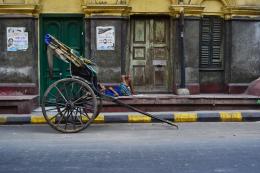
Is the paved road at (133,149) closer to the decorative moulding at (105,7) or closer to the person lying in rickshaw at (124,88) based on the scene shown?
the person lying in rickshaw at (124,88)

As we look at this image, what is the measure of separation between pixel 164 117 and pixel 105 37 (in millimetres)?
2930

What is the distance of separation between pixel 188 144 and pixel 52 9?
6350 millimetres

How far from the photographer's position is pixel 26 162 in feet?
23.7

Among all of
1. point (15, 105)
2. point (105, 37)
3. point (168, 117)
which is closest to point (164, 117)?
point (168, 117)

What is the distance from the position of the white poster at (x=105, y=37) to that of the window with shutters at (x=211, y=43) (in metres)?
2.41

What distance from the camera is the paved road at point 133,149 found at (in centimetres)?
693

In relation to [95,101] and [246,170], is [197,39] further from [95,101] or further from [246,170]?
[246,170]

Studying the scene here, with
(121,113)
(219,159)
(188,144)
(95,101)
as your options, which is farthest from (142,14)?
(219,159)

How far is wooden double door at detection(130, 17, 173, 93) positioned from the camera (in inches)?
557

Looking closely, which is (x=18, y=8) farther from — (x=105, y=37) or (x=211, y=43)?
(x=211, y=43)

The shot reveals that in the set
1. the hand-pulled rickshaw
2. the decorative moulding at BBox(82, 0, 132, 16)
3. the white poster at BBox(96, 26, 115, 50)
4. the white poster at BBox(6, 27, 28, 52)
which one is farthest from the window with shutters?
the hand-pulled rickshaw

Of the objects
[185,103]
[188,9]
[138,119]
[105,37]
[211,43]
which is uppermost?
[188,9]

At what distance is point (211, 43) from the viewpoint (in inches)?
563

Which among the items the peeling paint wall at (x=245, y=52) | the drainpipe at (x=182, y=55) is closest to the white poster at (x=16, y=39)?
the drainpipe at (x=182, y=55)
